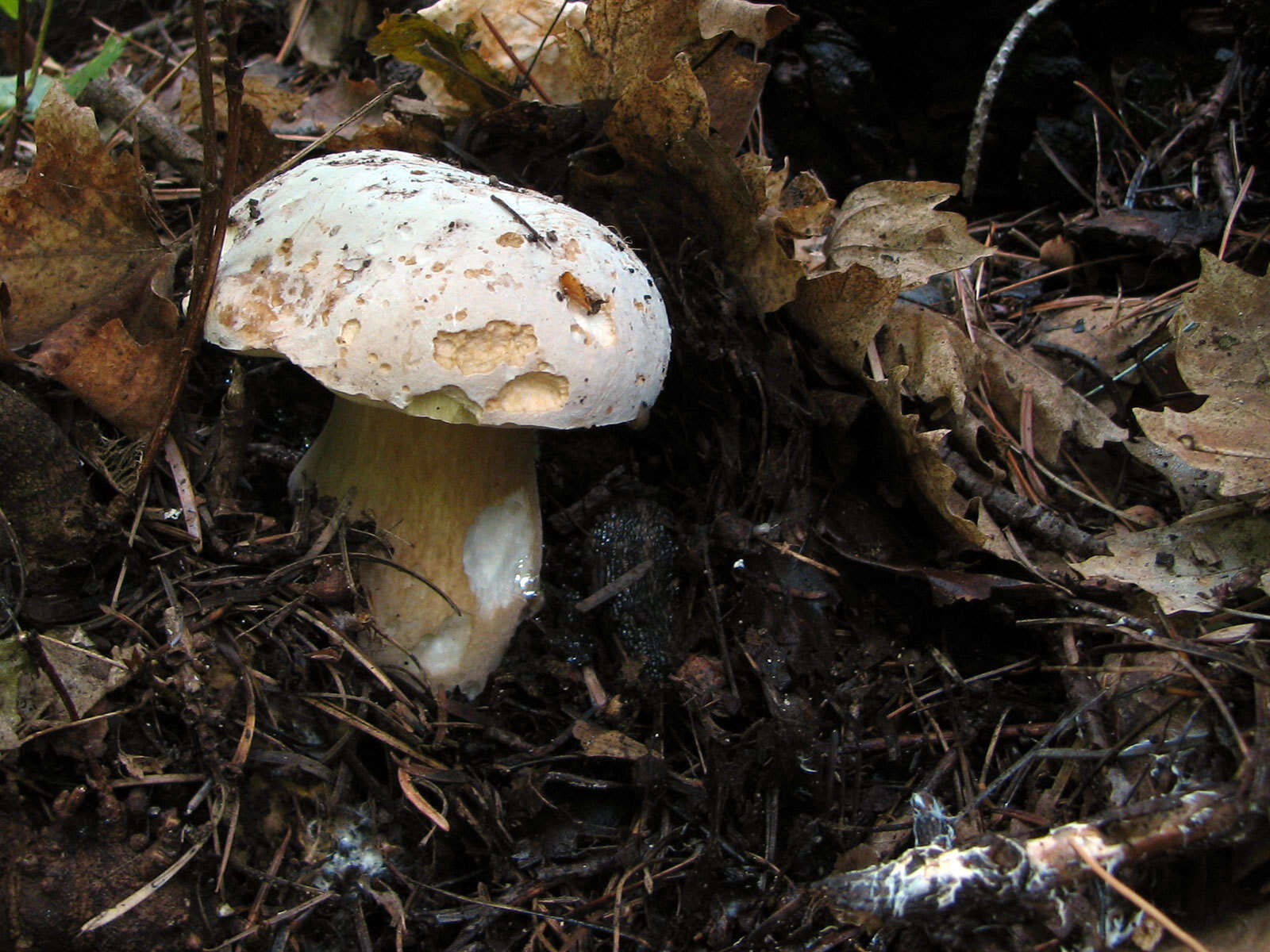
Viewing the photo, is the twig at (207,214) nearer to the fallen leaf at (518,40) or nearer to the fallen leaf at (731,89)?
the fallen leaf at (518,40)

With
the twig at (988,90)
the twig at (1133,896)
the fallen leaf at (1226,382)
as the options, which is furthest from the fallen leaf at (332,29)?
the twig at (1133,896)

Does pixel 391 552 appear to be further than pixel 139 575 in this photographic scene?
Yes

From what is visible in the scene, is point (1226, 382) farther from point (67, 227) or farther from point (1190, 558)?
point (67, 227)

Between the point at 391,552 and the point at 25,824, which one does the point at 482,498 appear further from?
the point at 25,824

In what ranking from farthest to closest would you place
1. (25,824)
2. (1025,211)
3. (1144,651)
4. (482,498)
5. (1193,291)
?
(1025,211) → (482,498) → (1193,291) → (1144,651) → (25,824)

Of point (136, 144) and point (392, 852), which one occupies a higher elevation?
point (136, 144)

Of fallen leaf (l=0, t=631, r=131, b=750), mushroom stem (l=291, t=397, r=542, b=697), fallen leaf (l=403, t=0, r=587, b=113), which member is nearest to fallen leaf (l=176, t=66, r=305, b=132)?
fallen leaf (l=403, t=0, r=587, b=113)

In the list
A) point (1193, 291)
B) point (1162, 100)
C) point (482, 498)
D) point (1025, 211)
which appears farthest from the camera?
point (1025, 211)

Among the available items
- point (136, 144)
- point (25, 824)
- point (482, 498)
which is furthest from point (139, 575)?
point (136, 144)
